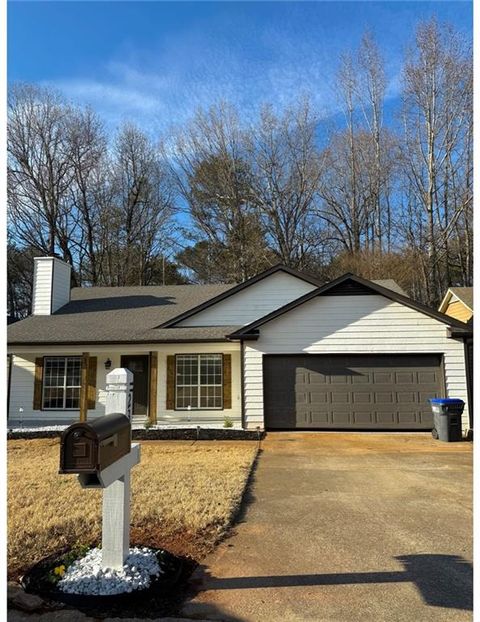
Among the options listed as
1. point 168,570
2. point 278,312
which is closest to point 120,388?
point 168,570

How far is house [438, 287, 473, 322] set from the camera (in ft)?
56.7

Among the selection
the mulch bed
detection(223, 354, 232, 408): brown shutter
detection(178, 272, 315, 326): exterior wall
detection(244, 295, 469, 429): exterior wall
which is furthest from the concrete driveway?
detection(178, 272, 315, 326): exterior wall

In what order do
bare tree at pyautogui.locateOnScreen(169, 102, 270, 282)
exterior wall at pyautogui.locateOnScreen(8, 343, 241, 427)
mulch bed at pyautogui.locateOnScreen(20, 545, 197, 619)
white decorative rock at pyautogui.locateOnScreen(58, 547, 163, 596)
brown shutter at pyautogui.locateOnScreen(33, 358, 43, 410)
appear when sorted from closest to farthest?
mulch bed at pyautogui.locateOnScreen(20, 545, 197, 619)
white decorative rock at pyautogui.locateOnScreen(58, 547, 163, 596)
exterior wall at pyautogui.locateOnScreen(8, 343, 241, 427)
brown shutter at pyautogui.locateOnScreen(33, 358, 43, 410)
bare tree at pyautogui.locateOnScreen(169, 102, 270, 282)

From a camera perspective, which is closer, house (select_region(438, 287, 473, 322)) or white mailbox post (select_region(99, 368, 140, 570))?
white mailbox post (select_region(99, 368, 140, 570))

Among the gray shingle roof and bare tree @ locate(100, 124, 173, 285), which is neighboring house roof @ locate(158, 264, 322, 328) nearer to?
the gray shingle roof

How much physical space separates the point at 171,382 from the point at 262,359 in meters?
2.99

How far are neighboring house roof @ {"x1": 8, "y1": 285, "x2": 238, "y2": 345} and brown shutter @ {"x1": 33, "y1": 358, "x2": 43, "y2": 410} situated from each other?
902mm

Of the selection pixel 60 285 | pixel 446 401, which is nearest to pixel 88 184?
pixel 60 285

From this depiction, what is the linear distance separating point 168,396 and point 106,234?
1817 centimetres

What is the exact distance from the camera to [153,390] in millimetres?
13211

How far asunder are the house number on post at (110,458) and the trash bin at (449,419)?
9098mm

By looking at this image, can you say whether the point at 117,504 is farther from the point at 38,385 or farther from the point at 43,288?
the point at 43,288

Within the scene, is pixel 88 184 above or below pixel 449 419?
above

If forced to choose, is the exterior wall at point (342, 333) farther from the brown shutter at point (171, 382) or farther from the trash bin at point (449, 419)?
the brown shutter at point (171, 382)
